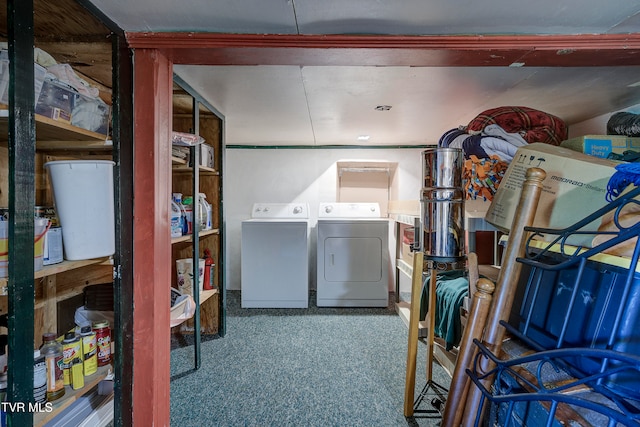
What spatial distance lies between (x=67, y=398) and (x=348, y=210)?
2812 millimetres

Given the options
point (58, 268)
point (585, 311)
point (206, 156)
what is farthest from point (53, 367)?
point (585, 311)

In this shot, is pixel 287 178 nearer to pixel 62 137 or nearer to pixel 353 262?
pixel 353 262

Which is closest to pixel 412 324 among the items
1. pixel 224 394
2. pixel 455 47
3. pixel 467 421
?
pixel 467 421

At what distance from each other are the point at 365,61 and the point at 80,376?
1681 mm

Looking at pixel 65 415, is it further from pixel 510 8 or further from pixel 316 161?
pixel 316 161

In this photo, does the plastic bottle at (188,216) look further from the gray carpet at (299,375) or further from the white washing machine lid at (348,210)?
the white washing machine lid at (348,210)

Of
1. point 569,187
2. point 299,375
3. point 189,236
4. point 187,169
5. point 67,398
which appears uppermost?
point 187,169

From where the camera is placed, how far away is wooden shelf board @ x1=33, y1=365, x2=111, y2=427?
0.94 meters

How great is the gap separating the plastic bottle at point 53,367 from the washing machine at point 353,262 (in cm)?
228

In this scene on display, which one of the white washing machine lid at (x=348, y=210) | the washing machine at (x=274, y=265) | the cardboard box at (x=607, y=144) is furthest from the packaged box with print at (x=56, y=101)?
the white washing machine lid at (x=348, y=210)

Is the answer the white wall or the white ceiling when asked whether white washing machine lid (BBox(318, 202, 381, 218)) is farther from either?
the white ceiling

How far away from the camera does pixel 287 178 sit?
12.1ft

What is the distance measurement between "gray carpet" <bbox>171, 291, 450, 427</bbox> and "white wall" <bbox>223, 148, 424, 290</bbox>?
1184 mm

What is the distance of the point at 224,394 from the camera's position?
179 centimetres
